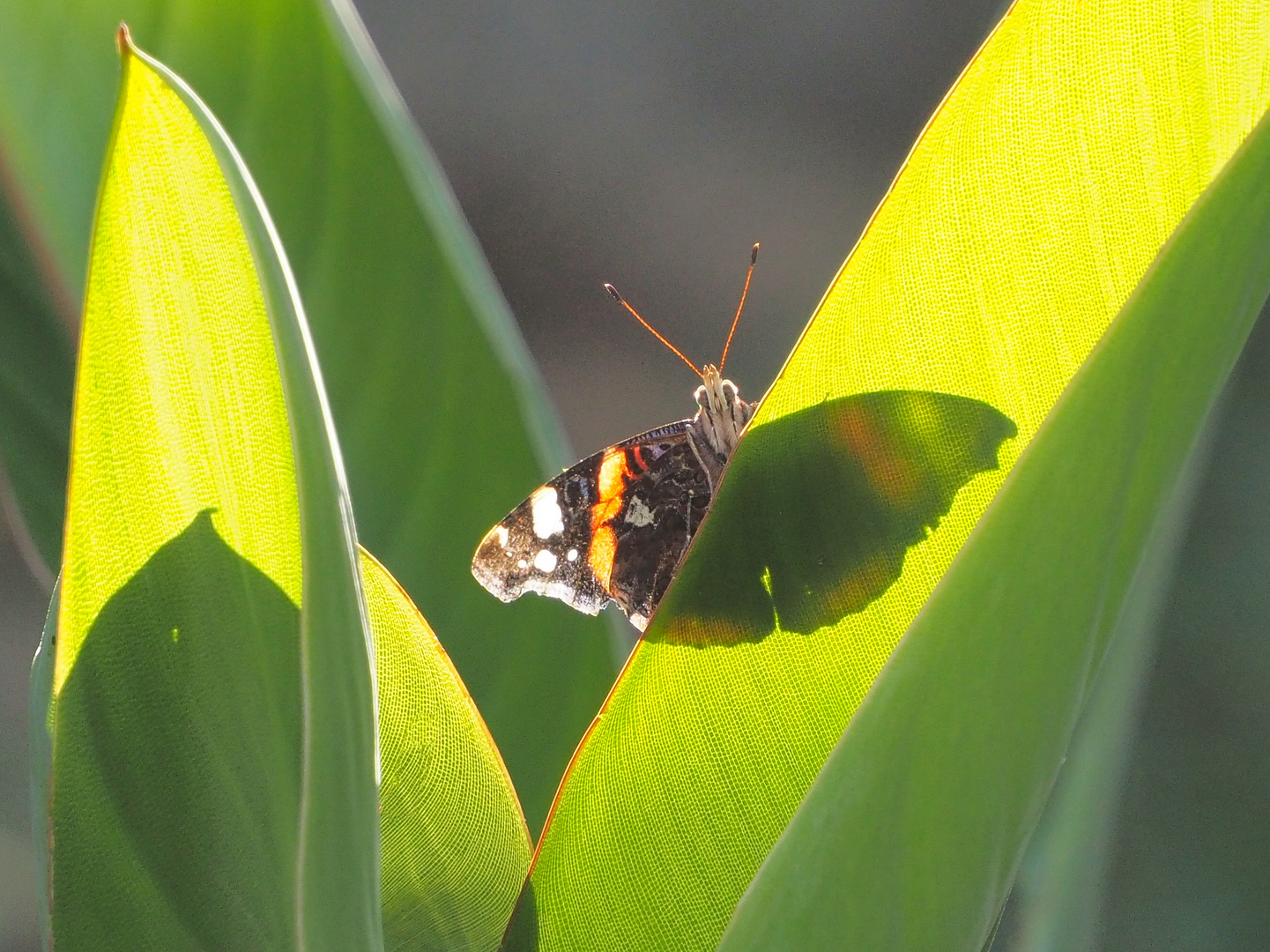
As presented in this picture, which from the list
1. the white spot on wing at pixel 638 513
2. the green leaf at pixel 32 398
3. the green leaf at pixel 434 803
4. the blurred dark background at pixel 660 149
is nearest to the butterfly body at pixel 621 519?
the white spot on wing at pixel 638 513

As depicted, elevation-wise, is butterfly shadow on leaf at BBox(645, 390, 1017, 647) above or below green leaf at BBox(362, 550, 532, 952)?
above

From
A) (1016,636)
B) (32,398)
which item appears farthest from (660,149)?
(1016,636)

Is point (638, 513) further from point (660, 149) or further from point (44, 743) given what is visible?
point (660, 149)

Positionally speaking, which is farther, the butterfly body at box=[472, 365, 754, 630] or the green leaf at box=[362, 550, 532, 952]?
the butterfly body at box=[472, 365, 754, 630]

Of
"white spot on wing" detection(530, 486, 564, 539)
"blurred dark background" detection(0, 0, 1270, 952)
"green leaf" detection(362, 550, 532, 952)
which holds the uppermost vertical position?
"blurred dark background" detection(0, 0, 1270, 952)

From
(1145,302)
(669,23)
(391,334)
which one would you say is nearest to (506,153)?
(669,23)

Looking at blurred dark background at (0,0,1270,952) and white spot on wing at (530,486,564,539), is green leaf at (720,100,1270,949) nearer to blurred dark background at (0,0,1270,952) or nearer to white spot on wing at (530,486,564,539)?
white spot on wing at (530,486,564,539)

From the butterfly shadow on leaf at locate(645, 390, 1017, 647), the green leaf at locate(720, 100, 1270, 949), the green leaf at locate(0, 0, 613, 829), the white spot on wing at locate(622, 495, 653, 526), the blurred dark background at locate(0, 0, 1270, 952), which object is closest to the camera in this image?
the green leaf at locate(720, 100, 1270, 949)

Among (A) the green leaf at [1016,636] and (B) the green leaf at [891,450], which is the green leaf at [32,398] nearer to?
(B) the green leaf at [891,450]

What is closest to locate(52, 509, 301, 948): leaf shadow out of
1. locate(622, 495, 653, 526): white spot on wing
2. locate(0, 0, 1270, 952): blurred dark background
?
locate(622, 495, 653, 526): white spot on wing
